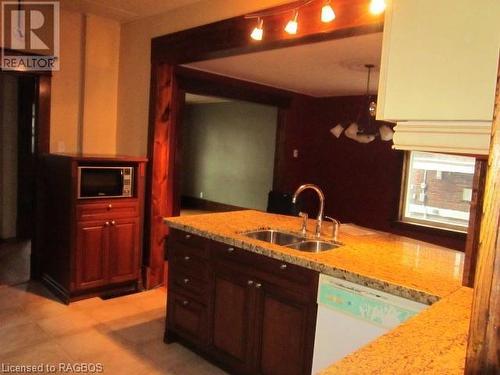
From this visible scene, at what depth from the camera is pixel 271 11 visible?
266 cm

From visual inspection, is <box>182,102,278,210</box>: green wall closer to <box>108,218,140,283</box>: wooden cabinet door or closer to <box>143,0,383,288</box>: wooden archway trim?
<box>143,0,383,288</box>: wooden archway trim

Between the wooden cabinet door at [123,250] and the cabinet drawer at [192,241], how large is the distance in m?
1.05

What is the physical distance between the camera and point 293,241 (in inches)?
105

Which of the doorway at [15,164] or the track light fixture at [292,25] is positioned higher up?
the track light fixture at [292,25]

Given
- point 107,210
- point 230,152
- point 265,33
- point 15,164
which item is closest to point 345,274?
point 265,33

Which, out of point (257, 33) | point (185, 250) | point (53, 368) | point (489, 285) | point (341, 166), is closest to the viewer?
point (489, 285)

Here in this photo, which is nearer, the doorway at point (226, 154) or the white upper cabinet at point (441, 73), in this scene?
the white upper cabinet at point (441, 73)

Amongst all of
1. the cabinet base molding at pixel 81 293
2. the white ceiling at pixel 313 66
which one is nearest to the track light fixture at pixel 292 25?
the white ceiling at pixel 313 66

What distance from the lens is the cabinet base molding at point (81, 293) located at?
3.48 meters

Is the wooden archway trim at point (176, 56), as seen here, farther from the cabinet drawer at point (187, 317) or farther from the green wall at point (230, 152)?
the green wall at point (230, 152)

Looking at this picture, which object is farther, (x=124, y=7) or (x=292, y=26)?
(x=124, y=7)

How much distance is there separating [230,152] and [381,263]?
6.58m

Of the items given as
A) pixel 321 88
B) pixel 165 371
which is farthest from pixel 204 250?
pixel 321 88

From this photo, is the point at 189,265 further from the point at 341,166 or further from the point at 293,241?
the point at 341,166
